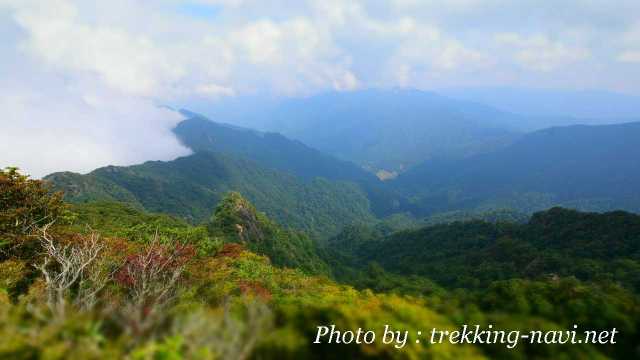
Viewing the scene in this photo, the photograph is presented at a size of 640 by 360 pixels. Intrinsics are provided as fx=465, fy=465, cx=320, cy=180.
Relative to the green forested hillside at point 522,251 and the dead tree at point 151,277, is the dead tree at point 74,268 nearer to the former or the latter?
the dead tree at point 151,277

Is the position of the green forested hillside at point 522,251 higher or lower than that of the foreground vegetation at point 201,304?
lower

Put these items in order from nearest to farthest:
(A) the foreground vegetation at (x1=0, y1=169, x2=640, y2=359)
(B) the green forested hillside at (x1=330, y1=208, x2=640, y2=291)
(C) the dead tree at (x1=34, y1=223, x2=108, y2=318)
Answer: (A) the foreground vegetation at (x1=0, y1=169, x2=640, y2=359) < (C) the dead tree at (x1=34, y1=223, x2=108, y2=318) < (B) the green forested hillside at (x1=330, y1=208, x2=640, y2=291)

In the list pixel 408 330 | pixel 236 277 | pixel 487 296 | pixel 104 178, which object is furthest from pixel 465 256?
pixel 104 178

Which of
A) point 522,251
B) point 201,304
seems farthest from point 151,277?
point 522,251

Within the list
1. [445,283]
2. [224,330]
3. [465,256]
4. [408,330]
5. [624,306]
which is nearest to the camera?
[224,330]

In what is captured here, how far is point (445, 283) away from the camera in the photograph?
92.6 m

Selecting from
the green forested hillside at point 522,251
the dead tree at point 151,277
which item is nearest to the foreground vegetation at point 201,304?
the dead tree at point 151,277

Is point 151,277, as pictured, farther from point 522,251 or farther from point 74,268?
point 522,251

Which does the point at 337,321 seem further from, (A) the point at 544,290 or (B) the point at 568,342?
(A) the point at 544,290

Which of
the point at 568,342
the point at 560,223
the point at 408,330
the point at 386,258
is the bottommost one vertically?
the point at 386,258

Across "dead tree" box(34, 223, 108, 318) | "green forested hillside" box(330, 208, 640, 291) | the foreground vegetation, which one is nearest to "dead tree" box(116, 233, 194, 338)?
the foreground vegetation

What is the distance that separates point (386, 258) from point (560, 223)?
156 feet

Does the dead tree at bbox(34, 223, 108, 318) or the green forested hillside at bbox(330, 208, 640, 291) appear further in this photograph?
the green forested hillside at bbox(330, 208, 640, 291)

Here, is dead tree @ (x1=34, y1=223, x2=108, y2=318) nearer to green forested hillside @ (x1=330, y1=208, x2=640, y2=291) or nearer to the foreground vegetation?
the foreground vegetation
